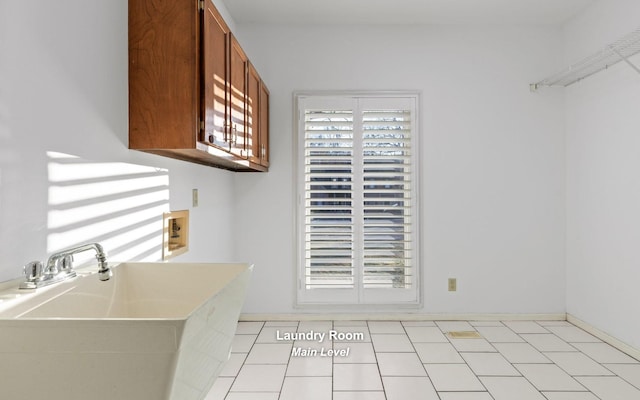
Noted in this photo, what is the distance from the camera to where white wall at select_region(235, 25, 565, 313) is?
3.66 metres

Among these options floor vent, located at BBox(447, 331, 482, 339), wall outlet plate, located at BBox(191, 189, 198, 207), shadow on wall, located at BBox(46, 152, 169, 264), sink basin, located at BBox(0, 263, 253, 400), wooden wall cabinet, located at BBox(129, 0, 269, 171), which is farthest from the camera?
floor vent, located at BBox(447, 331, 482, 339)

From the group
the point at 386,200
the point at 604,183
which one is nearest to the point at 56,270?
the point at 386,200

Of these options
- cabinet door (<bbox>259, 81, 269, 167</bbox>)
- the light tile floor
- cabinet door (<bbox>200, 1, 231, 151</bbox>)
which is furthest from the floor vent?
cabinet door (<bbox>200, 1, 231, 151</bbox>)

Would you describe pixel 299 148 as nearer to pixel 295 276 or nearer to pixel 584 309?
pixel 295 276

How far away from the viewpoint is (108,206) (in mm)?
1669

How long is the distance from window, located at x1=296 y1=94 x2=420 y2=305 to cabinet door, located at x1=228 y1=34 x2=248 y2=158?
3.47 ft

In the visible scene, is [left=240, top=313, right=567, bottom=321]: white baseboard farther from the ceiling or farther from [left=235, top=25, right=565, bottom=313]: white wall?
the ceiling

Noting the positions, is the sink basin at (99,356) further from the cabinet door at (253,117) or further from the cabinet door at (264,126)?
the cabinet door at (264,126)

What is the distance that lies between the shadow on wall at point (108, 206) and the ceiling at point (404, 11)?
189 centimetres

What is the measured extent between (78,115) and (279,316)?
261 cm

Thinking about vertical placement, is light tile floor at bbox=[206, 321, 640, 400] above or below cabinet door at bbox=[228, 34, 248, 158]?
below

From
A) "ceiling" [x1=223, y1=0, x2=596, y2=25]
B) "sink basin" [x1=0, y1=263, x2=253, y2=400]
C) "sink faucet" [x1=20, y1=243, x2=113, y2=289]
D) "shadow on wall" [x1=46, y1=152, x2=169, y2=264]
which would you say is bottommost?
"sink basin" [x1=0, y1=263, x2=253, y2=400]

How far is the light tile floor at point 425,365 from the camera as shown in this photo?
7.61 feet

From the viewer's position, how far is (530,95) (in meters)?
3.67
